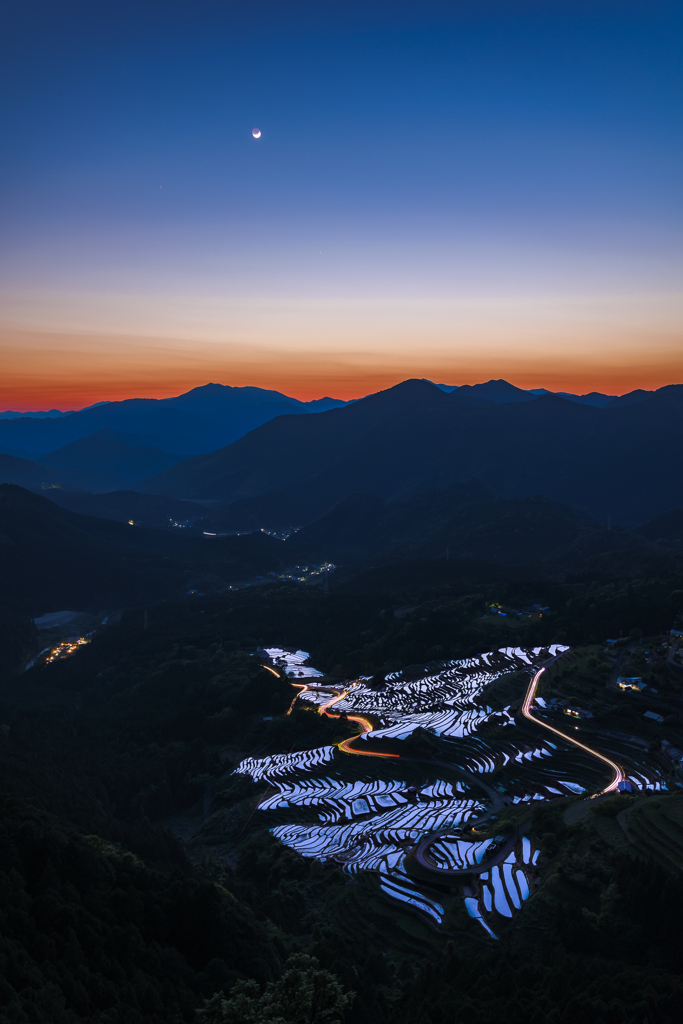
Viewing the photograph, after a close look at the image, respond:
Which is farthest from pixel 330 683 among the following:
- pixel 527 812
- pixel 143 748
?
pixel 527 812

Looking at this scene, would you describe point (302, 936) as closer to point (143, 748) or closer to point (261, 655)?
point (143, 748)

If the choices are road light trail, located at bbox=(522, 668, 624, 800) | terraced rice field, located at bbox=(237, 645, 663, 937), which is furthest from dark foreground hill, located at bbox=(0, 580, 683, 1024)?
road light trail, located at bbox=(522, 668, 624, 800)

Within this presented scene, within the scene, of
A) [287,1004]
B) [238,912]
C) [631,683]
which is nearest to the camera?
[287,1004]

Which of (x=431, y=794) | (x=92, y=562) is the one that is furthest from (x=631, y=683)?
(x=92, y=562)

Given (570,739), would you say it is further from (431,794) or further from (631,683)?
(431,794)

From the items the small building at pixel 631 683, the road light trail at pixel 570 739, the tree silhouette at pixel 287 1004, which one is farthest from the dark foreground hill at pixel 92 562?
the tree silhouette at pixel 287 1004

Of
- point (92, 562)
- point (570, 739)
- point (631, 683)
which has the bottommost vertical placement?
point (92, 562)

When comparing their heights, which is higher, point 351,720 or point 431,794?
point 431,794
